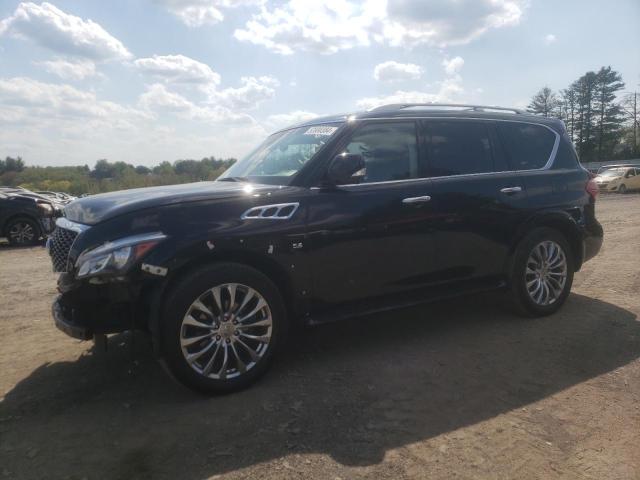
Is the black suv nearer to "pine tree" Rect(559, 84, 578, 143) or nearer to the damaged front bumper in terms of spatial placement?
the damaged front bumper

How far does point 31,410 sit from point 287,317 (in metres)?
1.78

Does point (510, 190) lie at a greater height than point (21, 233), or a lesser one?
greater

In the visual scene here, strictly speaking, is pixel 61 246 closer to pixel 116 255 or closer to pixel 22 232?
pixel 116 255

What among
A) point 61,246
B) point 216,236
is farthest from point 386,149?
point 61,246

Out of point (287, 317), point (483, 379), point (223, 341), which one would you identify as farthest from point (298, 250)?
point (483, 379)

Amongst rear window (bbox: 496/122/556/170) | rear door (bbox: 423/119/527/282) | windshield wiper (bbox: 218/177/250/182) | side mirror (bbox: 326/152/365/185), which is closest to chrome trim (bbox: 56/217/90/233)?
windshield wiper (bbox: 218/177/250/182)

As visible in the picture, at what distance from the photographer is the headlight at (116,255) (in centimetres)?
317

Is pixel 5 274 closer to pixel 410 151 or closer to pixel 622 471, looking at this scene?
pixel 410 151

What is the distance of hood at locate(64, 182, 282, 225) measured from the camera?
132 inches

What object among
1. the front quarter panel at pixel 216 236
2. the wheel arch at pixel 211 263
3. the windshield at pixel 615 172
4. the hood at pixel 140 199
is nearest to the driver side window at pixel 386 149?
the front quarter panel at pixel 216 236

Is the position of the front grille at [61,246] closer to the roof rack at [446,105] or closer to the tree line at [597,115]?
the roof rack at [446,105]

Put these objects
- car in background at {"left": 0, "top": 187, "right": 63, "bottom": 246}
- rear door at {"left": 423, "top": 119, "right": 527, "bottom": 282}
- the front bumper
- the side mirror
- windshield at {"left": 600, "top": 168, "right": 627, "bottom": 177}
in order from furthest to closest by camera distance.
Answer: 1. windshield at {"left": 600, "top": 168, "right": 627, "bottom": 177}
2. car in background at {"left": 0, "top": 187, "right": 63, "bottom": 246}
3. rear door at {"left": 423, "top": 119, "right": 527, "bottom": 282}
4. the side mirror
5. the front bumper

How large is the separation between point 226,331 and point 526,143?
11.7ft

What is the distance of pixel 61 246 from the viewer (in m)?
A: 3.56
